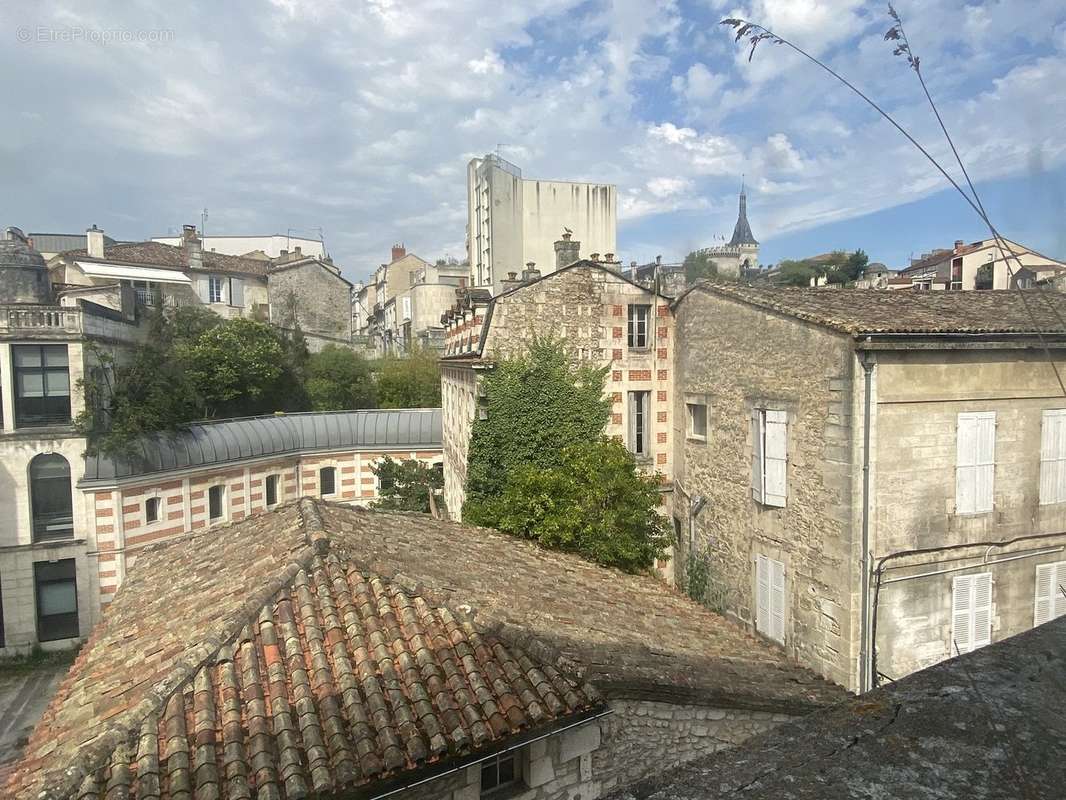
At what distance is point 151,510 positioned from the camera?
20859 mm

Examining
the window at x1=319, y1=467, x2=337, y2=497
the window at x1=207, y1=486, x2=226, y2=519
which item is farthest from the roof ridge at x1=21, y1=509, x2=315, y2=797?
the window at x1=319, y1=467, x2=337, y2=497

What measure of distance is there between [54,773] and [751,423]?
1207cm

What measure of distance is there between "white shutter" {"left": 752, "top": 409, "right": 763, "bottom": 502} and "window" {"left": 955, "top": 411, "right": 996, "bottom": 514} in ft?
10.9

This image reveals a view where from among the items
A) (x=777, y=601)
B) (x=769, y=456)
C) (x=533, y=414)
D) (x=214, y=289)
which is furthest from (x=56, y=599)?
(x=214, y=289)

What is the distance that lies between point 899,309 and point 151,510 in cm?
2179

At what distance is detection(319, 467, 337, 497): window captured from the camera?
86.7 ft

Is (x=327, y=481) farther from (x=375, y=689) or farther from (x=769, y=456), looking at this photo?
(x=375, y=689)

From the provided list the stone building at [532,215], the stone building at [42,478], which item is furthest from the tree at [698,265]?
the stone building at [42,478]

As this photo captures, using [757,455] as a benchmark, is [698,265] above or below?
above

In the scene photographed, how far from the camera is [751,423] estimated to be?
13484 mm

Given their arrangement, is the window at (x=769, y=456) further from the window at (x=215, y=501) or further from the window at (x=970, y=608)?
the window at (x=215, y=501)

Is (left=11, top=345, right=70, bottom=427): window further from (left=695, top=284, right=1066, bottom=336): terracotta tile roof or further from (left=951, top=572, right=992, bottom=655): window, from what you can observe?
(left=951, top=572, right=992, bottom=655): window

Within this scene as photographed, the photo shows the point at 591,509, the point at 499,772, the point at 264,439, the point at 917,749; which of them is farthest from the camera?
the point at 264,439

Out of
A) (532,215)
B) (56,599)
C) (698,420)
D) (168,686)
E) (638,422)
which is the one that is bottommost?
(56,599)
